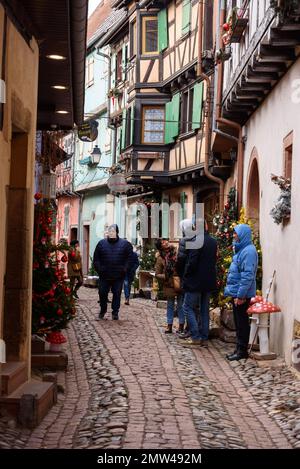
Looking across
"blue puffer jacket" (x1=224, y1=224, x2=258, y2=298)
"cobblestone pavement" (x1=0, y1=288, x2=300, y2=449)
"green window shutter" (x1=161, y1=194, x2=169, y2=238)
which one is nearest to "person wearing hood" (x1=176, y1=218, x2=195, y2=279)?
"cobblestone pavement" (x1=0, y1=288, x2=300, y2=449)

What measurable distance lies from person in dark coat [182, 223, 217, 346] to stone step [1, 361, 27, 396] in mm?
4532

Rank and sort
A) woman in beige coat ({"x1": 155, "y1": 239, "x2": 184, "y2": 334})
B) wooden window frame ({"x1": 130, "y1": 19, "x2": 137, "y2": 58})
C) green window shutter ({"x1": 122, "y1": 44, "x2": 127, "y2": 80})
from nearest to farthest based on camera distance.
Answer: woman in beige coat ({"x1": 155, "y1": 239, "x2": 184, "y2": 334}), wooden window frame ({"x1": 130, "y1": 19, "x2": 137, "y2": 58}), green window shutter ({"x1": 122, "y1": 44, "x2": 127, "y2": 80})

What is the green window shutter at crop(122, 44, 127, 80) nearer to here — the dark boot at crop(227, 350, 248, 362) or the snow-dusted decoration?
the snow-dusted decoration

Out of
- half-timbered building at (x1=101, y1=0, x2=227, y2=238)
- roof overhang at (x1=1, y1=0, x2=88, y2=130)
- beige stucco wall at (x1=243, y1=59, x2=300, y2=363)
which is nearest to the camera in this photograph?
roof overhang at (x1=1, y1=0, x2=88, y2=130)

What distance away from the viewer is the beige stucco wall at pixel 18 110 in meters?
7.39

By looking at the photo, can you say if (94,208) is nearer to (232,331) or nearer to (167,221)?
(167,221)

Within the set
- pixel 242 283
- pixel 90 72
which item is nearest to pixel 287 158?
pixel 242 283

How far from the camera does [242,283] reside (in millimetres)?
11328

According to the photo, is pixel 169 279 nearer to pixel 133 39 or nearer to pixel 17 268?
pixel 17 268

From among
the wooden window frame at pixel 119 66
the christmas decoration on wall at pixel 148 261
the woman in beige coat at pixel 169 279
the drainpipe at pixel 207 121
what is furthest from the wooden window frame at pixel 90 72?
the woman in beige coat at pixel 169 279

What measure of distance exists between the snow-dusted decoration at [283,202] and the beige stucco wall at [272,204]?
140 mm

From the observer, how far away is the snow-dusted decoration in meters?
11.0

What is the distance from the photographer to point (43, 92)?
39.8 ft

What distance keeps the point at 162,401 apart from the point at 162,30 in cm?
1990
